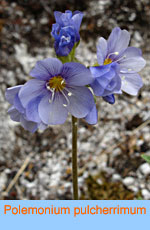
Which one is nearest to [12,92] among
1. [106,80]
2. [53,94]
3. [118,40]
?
[53,94]

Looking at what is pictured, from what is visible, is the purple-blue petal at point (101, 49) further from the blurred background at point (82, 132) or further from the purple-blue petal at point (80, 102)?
the blurred background at point (82, 132)

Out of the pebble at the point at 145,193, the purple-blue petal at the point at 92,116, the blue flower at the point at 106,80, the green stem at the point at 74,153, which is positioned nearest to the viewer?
the blue flower at the point at 106,80

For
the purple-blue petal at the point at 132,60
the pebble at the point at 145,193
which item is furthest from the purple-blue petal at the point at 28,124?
the pebble at the point at 145,193

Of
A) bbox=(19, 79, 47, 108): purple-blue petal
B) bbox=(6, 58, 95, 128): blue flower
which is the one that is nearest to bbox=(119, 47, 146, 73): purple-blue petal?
bbox=(6, 58, 95, 128): blue flower

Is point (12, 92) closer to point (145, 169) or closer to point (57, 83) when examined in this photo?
point (57, 83)

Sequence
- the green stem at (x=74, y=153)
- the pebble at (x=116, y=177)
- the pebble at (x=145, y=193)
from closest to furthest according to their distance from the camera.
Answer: the green stem at (x=74, y=153)
the pebble at (x=145, y=193)
the pebble at (x=116, y=177)

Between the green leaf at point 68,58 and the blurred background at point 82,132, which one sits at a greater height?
the green leaf at point 68,58

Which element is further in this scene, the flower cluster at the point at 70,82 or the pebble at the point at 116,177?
the pebble at the point at 116,177
